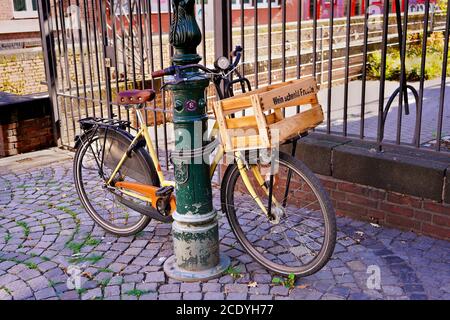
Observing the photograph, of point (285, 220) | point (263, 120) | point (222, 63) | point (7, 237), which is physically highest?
point (222, 63)

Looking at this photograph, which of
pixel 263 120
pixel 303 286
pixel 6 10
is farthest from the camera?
pixel 6 10

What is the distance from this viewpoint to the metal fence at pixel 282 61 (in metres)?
4.27

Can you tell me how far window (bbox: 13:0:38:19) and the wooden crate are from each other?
1836cm

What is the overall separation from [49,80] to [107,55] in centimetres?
125

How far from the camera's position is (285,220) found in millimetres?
3988

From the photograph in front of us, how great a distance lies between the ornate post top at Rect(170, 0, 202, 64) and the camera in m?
3.30

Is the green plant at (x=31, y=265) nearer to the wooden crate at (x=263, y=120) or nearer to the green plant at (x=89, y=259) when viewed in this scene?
the green plant at (x=89, y=259)

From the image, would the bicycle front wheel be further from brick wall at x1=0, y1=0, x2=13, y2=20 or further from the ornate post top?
brick wall at x1=0, y1=0, x2=13, y2=20

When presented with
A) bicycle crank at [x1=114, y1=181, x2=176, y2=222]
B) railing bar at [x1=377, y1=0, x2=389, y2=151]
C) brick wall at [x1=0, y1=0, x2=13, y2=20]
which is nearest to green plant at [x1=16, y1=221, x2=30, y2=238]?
bicycle crank at [x1=114, y1=181, x2=176, y2=222]

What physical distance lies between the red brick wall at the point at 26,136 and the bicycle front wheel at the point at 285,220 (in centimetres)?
371

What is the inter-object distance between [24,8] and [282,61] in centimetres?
1766

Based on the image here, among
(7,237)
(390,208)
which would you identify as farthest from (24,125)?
(390,208)

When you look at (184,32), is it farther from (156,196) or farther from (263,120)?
(156,196)
